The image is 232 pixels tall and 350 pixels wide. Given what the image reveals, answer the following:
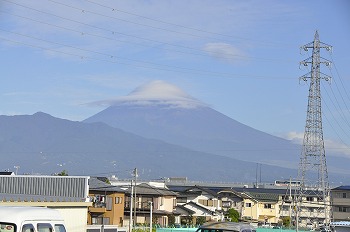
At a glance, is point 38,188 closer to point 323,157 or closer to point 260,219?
point 323,157

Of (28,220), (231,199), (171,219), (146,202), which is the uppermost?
(231,199)

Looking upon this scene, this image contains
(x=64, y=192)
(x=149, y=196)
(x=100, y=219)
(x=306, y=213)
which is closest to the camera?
(x=64, y=192)

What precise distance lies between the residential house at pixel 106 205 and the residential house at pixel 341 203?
33.1 metres

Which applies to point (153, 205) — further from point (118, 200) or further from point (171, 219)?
point (118, 200)

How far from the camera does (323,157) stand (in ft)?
208

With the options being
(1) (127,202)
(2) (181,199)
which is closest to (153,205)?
(1) (127,202)

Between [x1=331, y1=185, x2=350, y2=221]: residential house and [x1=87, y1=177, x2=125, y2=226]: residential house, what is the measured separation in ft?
Result: 109

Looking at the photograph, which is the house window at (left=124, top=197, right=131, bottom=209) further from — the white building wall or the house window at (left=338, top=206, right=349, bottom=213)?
the house window at (left=338, top=206, right=349, bottom=213)

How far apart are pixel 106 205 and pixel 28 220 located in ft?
149

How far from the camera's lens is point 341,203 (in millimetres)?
84438

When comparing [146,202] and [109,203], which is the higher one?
[146,202]

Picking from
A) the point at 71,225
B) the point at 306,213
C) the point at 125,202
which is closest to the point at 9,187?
the point at 71,225

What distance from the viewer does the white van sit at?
36.9 ft

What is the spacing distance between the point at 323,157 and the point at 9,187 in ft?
104
